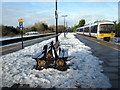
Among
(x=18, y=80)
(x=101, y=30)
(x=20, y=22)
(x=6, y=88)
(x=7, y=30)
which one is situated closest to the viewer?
(x=6, y=88)

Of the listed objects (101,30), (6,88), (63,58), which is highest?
(101,30)

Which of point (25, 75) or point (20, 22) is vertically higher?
point (20, 22)

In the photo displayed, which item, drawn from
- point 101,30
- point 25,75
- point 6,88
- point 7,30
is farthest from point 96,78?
point 7,30

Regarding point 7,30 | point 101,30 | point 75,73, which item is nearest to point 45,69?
point 75,73

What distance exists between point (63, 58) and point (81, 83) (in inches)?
61.7

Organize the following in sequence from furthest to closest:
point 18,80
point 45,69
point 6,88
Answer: point 45,69
point 18,80
point 6,88

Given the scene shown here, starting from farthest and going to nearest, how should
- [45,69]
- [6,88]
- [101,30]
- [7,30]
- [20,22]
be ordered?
[7,30], [101,30], [20,22], [45,69], [6,88]

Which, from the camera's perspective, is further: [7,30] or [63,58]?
[7,30]

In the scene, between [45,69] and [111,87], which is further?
[45,69]

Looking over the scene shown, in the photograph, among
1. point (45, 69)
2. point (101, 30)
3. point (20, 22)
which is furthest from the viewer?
point (101, 30)

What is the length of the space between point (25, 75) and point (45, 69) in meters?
0.91

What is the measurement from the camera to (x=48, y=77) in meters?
4.66

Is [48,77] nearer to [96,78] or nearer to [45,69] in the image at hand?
[45,69]

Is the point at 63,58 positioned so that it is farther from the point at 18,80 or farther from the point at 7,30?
the point at 7,30
